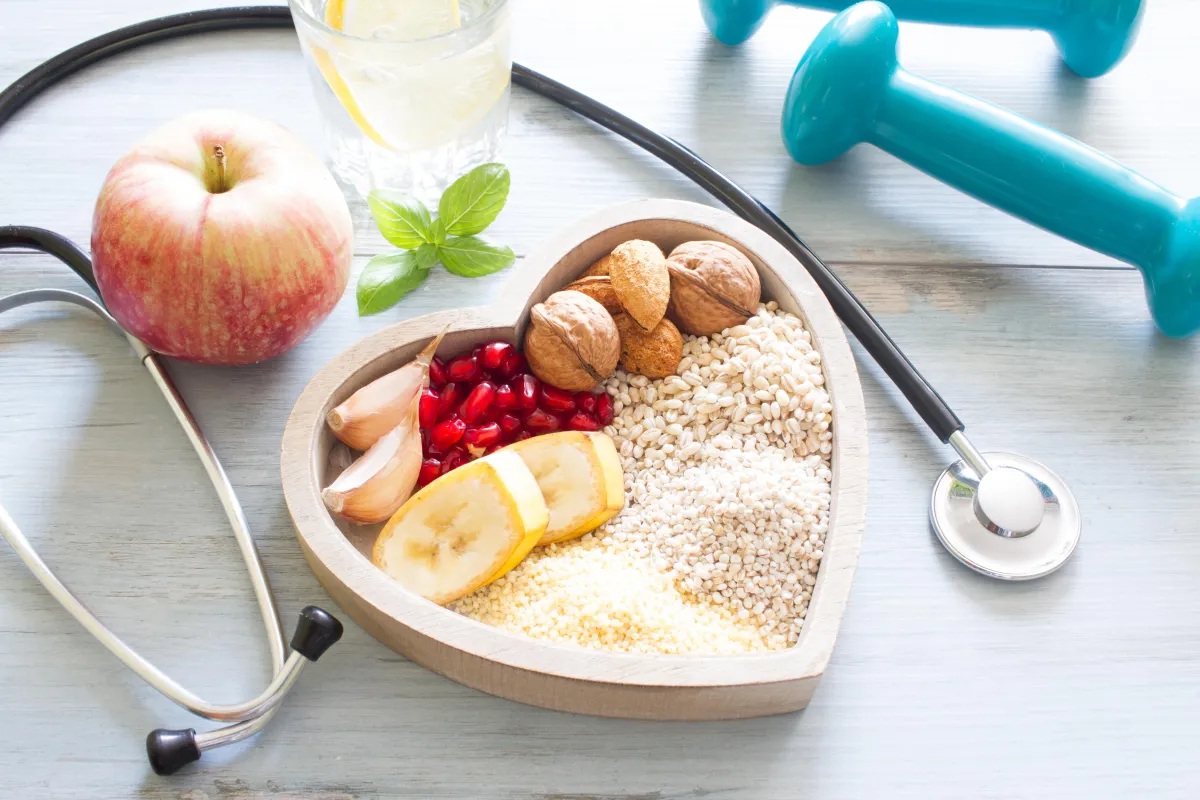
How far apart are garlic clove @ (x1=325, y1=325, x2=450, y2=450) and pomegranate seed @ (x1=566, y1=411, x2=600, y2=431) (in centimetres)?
12

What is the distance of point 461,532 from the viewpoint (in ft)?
2.35

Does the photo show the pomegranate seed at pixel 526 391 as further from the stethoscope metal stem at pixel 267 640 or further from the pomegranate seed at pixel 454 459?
the stethoscope metal stem at pixel 267 640

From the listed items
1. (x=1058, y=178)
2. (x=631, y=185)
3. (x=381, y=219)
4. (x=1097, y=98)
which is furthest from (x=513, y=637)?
(x=1097, y=98)

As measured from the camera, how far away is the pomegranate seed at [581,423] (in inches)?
31.1

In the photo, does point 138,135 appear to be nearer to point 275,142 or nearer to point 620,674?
point 275,142

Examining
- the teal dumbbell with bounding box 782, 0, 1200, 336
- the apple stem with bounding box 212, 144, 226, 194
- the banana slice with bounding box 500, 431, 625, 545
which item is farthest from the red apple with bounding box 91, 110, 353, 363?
the teal dumbbell with bounding box 782, 0, 1200, 336

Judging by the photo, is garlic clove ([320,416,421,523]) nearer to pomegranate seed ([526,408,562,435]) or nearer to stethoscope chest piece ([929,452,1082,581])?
pomegranate seed ([526,408,562,435])

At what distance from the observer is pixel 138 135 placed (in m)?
0.97

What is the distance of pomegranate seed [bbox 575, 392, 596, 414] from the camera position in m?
0.80

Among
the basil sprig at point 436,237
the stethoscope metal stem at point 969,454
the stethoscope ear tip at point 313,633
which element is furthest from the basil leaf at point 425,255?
the stethoscope metal stem at point 969,454

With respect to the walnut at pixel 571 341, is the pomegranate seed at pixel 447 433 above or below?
below

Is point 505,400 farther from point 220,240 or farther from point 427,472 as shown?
point 220,240

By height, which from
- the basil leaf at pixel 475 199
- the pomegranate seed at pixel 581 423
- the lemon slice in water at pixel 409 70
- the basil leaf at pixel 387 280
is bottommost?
the pomegranate seed at pixel 581 423

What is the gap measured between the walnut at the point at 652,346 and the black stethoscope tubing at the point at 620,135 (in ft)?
0.49
